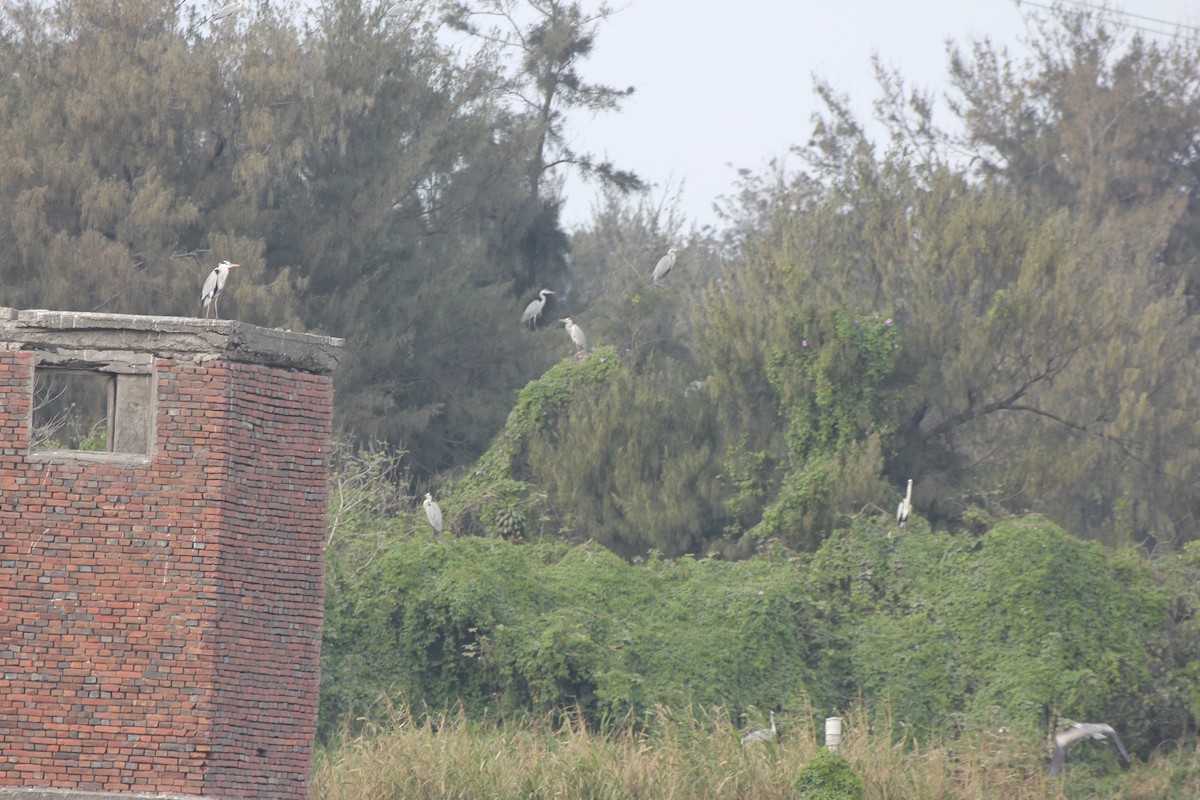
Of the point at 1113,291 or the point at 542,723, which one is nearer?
the point at 542,723

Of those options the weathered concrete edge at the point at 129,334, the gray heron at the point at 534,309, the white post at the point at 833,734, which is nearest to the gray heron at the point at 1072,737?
the white post at the point at 833,734

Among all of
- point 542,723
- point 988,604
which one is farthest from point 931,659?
point 542,723

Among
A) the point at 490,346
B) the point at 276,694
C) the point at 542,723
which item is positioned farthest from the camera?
the point at 490,346

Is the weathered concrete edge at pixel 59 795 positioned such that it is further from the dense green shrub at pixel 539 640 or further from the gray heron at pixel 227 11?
the gray heron at pixel 227 11

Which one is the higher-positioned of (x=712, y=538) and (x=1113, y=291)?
(x=1113, y=291)

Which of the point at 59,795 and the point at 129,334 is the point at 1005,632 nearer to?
the point at 129,334

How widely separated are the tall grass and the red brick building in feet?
13.6

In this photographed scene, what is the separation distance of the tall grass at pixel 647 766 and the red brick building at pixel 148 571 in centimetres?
415

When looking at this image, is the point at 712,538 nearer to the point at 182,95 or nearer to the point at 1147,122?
the point at 182,95

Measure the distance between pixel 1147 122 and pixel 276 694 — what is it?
29.6 meters

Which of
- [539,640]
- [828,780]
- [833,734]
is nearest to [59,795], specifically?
[828,780]

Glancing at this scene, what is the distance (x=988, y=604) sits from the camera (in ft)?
63.5

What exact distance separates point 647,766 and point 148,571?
6.35 meters

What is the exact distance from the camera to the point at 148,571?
1019cm
